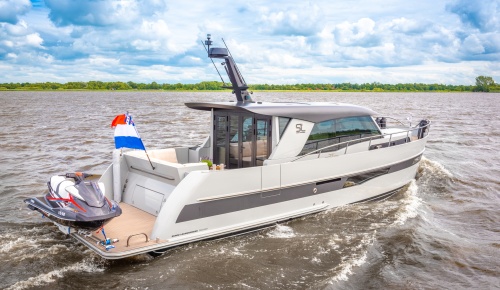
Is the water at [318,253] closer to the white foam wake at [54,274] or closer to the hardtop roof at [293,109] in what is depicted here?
the white foam wake at [54,274]

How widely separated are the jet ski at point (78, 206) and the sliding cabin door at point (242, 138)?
2.96 metres

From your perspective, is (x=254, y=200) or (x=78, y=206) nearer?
(x=78, y=206)

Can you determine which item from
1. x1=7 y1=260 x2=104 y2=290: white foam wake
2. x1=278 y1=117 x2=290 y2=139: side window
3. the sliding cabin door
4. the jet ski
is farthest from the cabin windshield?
x1=7 y1=260 x2=104 y2=290: white foam wake

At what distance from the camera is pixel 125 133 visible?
25.2 feet

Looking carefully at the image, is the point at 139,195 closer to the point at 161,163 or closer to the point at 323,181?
the point at 161,163

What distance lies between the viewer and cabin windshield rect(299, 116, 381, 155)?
30.6 ft

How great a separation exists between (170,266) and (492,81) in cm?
15767

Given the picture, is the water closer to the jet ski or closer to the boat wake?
the boat wake

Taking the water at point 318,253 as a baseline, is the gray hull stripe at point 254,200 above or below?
above

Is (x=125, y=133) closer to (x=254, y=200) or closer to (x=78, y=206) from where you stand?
(x=78, y=206)

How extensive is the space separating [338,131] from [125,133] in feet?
15.5

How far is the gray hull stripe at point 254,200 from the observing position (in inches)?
294

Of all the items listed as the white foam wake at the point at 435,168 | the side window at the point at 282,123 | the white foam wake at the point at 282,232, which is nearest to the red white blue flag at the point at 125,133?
the side window at the point at 282,123

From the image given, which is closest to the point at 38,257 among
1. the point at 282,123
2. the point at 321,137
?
the point at 282,123
